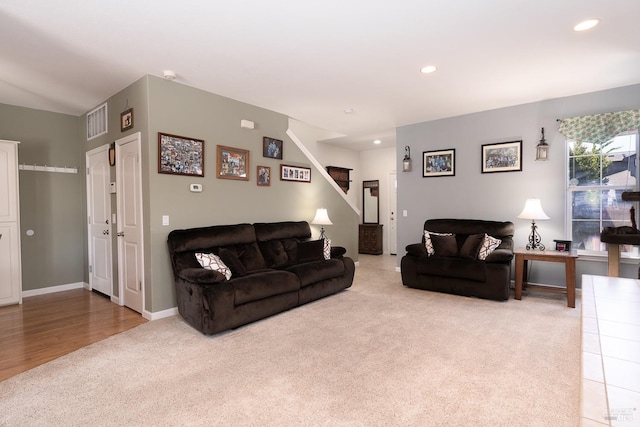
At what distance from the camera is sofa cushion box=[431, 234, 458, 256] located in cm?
461

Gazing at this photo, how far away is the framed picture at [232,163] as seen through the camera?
4.21 meters

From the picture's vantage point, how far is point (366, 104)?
184 inches

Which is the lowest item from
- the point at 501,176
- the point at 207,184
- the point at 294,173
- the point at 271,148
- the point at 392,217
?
the point at 392,217

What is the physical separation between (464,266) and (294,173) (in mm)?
2787

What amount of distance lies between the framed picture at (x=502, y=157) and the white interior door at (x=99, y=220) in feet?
17.2

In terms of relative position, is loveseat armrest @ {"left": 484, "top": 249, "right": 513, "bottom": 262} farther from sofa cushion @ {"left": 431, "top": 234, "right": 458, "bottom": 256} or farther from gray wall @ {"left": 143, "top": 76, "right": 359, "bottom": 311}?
gray wall @ {"left": 143, "top": 76, "right": 359, "bottom": 311}

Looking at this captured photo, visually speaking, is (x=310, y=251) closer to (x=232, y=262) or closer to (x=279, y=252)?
(x=279, y=252)

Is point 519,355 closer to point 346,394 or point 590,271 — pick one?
point 346,394

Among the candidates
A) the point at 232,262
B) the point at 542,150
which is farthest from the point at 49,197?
the point at 542,150

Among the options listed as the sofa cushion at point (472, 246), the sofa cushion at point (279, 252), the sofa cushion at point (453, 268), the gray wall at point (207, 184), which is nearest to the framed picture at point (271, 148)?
the gray wall at point (207, 184)

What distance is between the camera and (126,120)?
3.83 meters

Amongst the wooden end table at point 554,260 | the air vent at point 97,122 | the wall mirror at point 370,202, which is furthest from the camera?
the wall mirror at point 370,202

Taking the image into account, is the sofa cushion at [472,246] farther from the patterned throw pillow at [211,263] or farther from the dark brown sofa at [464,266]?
the patterned throw pillow at [211,263]

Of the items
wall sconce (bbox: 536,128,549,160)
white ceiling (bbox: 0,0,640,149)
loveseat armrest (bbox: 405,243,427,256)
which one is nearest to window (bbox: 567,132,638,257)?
wall sconce (bbox: 536,128,549,160)
